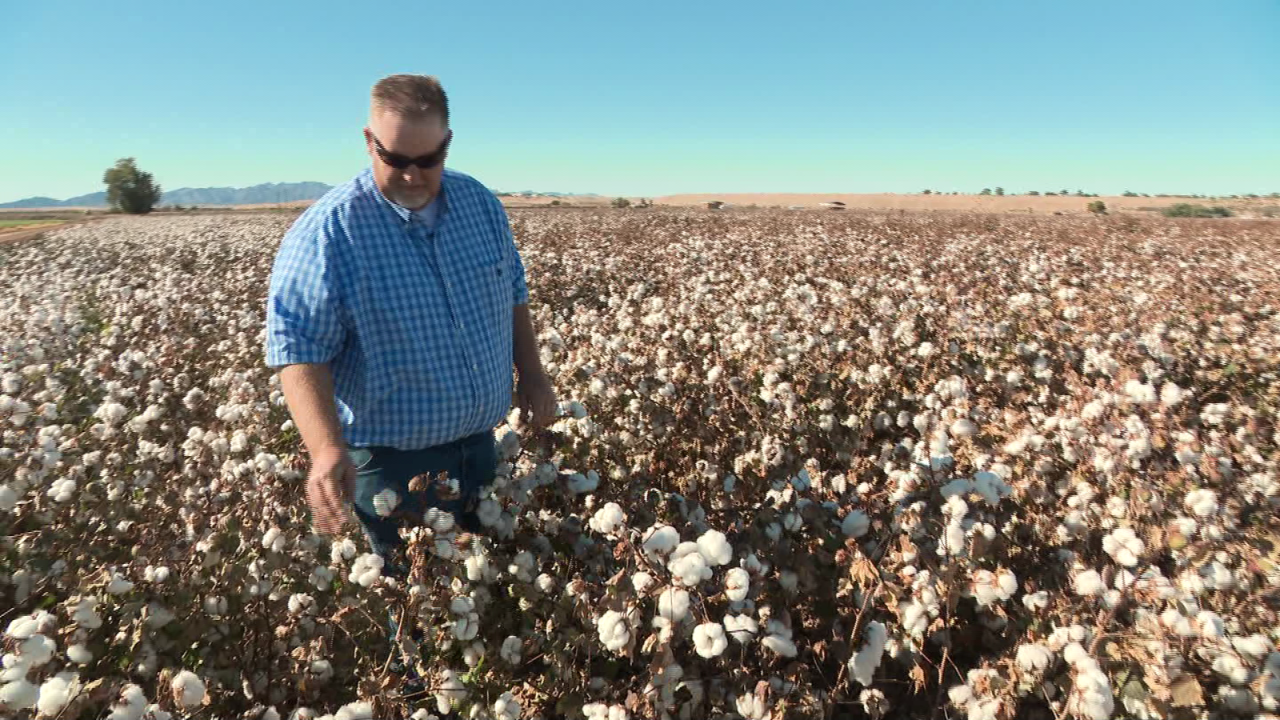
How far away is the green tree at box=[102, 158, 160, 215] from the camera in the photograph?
82812 mm

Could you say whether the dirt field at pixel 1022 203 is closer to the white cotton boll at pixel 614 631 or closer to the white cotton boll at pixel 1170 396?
the white cotton boll at pixel 1170 396

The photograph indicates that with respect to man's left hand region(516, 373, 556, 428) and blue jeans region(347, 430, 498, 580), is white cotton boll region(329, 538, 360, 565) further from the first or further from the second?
man's left hand region(516, 373, 556, 428)

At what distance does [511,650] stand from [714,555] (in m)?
0.78

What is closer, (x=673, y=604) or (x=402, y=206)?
(x=673, y=604)

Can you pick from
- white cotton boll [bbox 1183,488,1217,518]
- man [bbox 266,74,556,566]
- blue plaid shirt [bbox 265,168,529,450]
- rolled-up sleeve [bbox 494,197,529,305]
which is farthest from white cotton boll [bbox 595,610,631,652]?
white cotton boll [bbox 1183,488,1217,518]

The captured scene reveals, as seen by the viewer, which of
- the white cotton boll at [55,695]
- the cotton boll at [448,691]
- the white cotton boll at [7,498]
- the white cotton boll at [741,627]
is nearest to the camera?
the white cotton boll at [55,695]

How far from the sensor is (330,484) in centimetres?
216

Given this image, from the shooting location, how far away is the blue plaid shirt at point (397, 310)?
89.2 inches

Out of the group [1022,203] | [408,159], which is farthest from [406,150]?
[1022,203]

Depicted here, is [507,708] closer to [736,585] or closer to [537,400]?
[736,585]

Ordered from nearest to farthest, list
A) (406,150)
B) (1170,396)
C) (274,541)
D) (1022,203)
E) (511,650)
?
(511,650) < (406,150) < (274,541) < (1170,396) < (1022,203)

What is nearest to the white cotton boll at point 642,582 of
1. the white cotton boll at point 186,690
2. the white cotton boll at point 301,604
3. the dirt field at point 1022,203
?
the white cotton boll at point 186,690

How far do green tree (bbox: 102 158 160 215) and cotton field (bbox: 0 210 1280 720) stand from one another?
98.6 meters

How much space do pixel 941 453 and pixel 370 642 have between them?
2.41 metres
